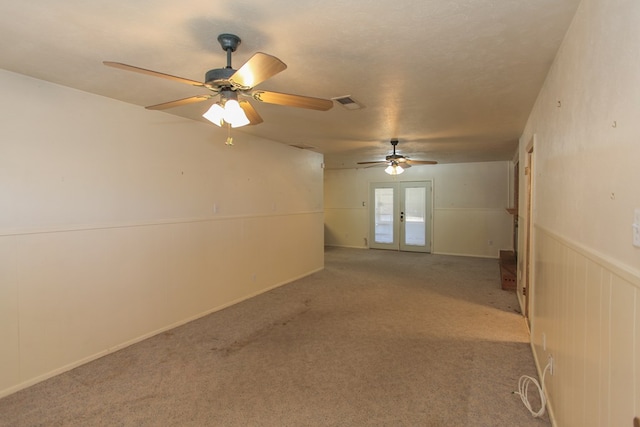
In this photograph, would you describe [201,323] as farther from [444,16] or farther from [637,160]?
[637,160]

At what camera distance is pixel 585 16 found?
5.10 ft

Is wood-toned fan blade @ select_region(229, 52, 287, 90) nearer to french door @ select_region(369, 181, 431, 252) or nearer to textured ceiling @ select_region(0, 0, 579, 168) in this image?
textured ceiling @ select_region(0, 0, 579, 168)

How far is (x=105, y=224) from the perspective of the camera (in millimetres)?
3102

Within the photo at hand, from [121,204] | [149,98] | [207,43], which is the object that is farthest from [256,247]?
[207,43]

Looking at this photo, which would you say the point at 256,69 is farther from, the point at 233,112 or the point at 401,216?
the point at 401,216

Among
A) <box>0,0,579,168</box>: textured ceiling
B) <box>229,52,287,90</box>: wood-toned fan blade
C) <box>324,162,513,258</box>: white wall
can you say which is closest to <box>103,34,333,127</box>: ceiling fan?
<box>229,52,287,90</box>: wood-toned fan blade

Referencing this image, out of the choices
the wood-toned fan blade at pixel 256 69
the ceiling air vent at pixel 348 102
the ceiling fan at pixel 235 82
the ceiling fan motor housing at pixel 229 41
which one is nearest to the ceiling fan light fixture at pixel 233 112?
the ceiling fan at pixel 235 82

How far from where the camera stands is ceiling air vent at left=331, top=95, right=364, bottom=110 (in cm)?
310

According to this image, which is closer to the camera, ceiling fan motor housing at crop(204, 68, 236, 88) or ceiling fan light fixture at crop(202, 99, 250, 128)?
ceiling fan motor housing at crop(204, 68, 236, 88)

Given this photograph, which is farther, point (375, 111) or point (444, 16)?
point (375, 111)

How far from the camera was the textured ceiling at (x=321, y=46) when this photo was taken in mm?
1714

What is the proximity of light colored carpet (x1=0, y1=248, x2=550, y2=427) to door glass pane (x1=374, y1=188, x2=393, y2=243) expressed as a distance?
4.65 meters

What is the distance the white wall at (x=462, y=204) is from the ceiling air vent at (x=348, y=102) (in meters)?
5.67

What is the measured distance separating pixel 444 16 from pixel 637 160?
47.2 inches
